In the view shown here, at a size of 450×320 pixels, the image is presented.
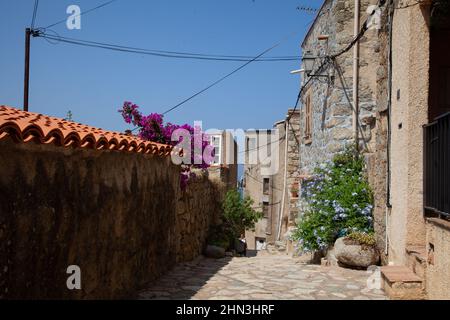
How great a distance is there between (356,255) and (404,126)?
7.79 ft

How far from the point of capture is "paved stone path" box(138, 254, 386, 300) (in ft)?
17.7

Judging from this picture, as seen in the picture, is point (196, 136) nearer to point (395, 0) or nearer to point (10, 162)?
point (395, 0)

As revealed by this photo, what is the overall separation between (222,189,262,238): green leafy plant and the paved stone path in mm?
3684

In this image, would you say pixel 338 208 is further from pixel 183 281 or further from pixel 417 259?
pixel 183 281

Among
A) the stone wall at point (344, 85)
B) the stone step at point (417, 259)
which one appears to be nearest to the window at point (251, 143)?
the stone wall at point (344, 85)

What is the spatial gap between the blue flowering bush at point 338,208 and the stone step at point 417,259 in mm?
2443

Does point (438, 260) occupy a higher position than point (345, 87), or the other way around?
point (345, 87)

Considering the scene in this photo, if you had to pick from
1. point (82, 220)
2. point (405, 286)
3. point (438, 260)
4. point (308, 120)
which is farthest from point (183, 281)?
point (308, 120)

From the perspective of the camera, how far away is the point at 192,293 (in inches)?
217

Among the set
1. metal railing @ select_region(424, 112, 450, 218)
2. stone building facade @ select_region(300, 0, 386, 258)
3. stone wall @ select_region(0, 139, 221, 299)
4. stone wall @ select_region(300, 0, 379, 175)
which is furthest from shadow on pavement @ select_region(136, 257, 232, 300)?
stone wall @ select_region(300, 0, 379, 175)

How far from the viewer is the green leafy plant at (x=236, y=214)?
11617 millimetres

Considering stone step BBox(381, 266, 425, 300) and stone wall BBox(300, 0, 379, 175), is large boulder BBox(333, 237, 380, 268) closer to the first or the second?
stone step BBox(381, 266, 425, 300)

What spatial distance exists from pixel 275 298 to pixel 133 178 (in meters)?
2.22

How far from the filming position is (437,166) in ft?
14.9
